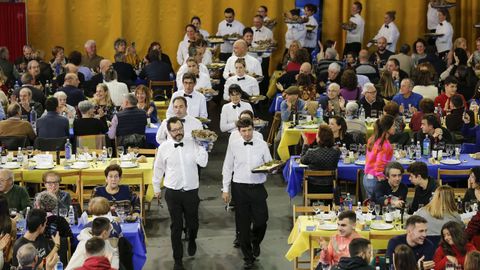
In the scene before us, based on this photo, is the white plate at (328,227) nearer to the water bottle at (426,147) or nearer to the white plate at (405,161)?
the white plate at (405,161)

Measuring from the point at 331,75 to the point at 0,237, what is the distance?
7.92 meters

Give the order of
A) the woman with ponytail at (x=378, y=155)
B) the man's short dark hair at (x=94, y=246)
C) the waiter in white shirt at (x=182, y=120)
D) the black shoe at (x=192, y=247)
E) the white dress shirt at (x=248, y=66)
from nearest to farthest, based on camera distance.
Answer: the man's short dark hair at (x=94, y=246) < the black shoe at (x=192, y=247) < the woman with ponytail at (x=378, y=155) < the waiter in white shirt at (x=182, y=120) < the white dress shirt at (x=248, y=66)

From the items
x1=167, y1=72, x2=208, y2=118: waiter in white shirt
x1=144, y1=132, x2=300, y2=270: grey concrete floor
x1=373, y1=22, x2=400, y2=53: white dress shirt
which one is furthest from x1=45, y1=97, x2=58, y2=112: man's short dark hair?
x1=373, y1=22, x2=400, y2=53: white dress shirt

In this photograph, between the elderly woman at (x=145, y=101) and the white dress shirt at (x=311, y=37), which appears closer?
the elderly woman at (x=145, y=101)

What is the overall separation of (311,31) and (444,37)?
2.61 metres

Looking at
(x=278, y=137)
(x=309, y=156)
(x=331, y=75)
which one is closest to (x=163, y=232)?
(x=309, y=156)

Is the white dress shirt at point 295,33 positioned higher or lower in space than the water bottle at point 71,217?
higher

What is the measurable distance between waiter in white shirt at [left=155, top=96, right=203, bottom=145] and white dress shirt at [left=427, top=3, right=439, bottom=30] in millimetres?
10236

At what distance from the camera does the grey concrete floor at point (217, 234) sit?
11.9 metres

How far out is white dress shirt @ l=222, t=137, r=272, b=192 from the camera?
1152cm

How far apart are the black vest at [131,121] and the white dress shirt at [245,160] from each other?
9.54 ft

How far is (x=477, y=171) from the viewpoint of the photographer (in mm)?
11297

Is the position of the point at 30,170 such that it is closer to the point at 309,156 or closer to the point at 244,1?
the point at 309,156

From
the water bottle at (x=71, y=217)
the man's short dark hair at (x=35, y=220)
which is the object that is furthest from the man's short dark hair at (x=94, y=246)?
the water bottle at (x=71, y=217)
